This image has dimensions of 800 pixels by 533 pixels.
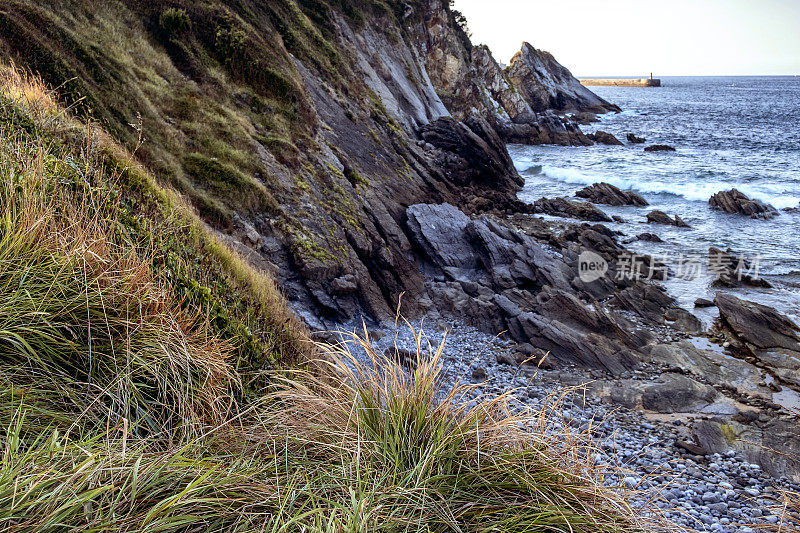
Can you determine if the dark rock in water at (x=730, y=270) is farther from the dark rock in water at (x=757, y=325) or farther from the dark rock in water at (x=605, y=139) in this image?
the dark rock in water at (x=605, y=139)

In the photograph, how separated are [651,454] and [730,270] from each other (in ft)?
51.2

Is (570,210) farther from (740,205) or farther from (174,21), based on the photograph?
(174,21)

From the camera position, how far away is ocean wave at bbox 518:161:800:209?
3209cm

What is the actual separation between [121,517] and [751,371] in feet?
51.0

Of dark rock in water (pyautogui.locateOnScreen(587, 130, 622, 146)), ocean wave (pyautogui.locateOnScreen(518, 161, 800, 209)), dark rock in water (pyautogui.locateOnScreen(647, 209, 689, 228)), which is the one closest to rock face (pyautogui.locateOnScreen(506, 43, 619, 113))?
dark rock in water (pyautogui.locateOnScreen(587, 130, 622, 146))

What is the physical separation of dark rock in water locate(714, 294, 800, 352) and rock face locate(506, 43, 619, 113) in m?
63.5

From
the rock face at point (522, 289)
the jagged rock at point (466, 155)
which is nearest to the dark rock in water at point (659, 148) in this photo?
the jagged rock at point (466, 155)

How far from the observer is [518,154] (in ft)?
157

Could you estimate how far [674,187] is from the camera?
3522cm

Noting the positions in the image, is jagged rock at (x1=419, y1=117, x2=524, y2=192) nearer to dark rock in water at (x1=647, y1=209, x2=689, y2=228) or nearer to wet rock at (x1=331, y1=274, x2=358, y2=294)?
dark rock in water at (x1=647, y1=209, x2=689, y2=228)

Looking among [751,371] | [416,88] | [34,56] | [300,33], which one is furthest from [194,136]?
[416,88]

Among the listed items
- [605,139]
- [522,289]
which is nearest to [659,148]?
[605,139]

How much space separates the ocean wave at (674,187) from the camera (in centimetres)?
3209

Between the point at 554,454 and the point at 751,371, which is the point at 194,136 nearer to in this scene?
the point at 554,454
